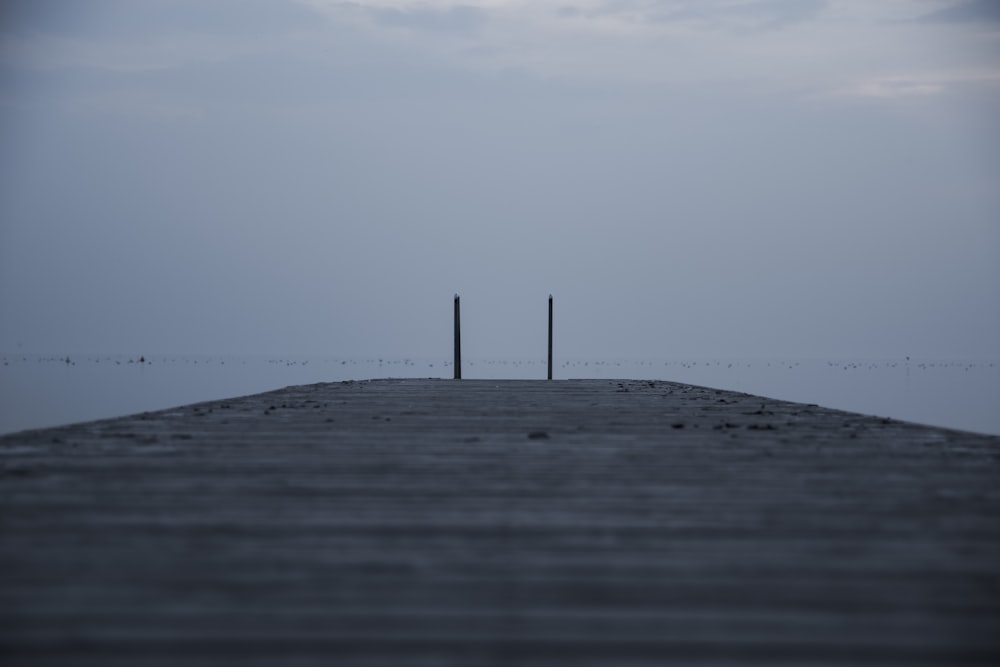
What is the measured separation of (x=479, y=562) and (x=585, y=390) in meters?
9.11

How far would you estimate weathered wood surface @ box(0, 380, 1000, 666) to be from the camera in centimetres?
213

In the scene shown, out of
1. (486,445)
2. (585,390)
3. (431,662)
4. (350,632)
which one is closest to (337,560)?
(350,632)

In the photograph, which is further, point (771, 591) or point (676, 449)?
point (676, 449)

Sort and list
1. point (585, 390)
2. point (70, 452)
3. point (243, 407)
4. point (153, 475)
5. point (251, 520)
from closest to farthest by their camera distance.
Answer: point (251, 520), point (153, 475), point (70, 452), point (243, 407), point (585, 390)

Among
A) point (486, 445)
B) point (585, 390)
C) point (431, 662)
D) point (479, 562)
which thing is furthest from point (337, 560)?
point (585, 390)

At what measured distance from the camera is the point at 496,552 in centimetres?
288

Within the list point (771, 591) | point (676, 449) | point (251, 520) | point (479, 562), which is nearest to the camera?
point (771, 591)

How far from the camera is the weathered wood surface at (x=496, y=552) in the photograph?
2127 mm

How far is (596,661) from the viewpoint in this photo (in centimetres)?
203

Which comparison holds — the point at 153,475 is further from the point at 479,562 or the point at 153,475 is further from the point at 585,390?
the point at 585,390

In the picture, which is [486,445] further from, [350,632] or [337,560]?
[350,632]

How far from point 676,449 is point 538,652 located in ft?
11.2

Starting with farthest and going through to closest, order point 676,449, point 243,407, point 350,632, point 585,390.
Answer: point 585,390 → point 243,407 → point 676,449 → point 350,632

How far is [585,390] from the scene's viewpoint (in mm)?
11805
